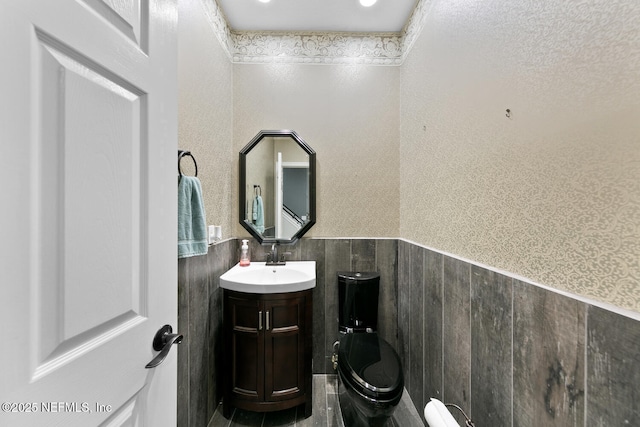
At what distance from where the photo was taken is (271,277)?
193 cm

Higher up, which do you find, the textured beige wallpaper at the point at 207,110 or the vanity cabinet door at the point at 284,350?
the textured beige wallpaper at the point at 207,110

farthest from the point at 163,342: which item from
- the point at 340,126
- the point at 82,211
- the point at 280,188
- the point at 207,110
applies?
the point at 340,126

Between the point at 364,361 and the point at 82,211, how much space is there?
1.39 m

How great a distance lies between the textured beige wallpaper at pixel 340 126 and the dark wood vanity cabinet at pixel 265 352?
2.16 ft

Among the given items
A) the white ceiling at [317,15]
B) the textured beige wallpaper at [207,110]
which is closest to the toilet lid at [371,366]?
the textured beige wallpaper at [207,110]

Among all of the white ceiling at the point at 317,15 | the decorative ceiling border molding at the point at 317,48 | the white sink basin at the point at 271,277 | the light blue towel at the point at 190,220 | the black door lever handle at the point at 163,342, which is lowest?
the white sink basin at the point at 271,277

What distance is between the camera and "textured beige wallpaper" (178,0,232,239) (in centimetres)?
135

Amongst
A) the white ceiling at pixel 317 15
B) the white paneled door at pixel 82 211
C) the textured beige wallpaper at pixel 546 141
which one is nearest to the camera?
the white paneled door at pixel 82 211

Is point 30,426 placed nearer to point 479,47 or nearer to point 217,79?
point 479,47

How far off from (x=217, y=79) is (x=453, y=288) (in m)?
1.88

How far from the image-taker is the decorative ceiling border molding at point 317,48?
207cm

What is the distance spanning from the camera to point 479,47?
1084 mm

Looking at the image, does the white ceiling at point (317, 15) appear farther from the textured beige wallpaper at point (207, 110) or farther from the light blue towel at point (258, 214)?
the light blue towel at point (258, 214)

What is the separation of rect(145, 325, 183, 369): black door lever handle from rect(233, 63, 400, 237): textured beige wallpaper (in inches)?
53.8
